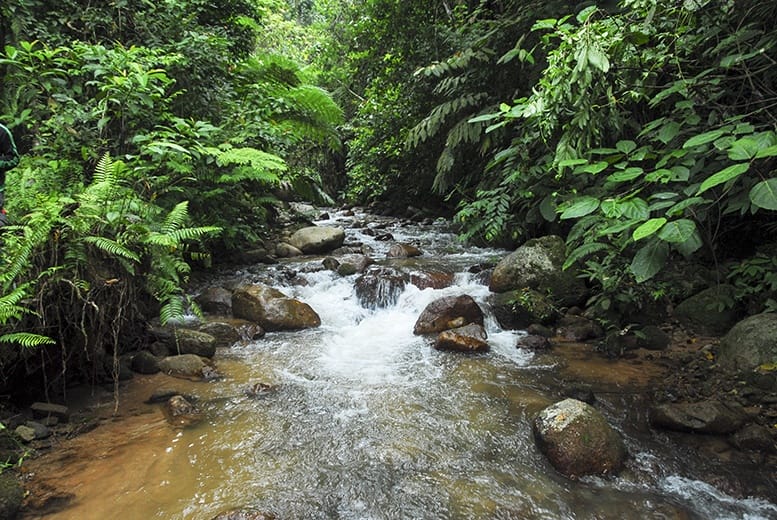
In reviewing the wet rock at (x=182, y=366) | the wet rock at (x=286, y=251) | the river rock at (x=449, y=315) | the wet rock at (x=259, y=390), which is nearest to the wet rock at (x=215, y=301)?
the wet rock at (x=182, y=366)

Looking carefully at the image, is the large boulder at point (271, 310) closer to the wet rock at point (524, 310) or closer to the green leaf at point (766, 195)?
the wet rock at point (524, 310)

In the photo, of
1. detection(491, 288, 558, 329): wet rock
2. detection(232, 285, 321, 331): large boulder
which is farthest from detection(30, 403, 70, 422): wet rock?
detection(491, 288, 558, 329): wet rock

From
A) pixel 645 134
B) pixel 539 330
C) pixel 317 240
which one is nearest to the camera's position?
pixel 645 134

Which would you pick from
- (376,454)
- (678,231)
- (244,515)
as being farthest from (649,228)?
(244,515)

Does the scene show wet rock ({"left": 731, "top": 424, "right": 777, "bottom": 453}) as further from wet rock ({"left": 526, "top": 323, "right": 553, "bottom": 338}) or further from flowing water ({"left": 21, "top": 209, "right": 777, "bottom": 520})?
wet rock ({"left": 526, "top": 323, "right": 553, "bottom": 338})

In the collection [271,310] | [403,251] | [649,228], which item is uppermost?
[649,228]

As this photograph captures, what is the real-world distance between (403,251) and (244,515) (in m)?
6.29

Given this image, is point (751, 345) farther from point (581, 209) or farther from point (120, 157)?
point (120, 157)

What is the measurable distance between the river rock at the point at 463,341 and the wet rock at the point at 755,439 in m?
2.17

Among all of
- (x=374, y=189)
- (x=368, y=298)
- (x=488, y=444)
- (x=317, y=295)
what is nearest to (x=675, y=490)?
(x=488, y=444)

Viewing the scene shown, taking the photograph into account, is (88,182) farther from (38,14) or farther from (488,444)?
(488,444)

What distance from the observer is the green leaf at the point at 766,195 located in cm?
158

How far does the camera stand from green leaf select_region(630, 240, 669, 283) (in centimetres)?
187

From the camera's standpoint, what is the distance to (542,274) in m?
5.44
